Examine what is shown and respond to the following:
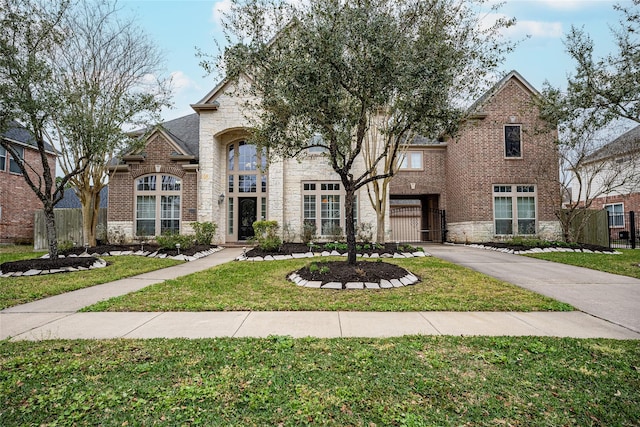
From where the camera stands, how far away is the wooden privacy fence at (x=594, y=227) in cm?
1430

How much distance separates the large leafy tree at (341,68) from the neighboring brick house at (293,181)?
6831 mm

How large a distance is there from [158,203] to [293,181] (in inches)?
246

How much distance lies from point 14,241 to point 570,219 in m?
27.9

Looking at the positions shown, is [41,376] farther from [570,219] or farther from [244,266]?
[570,219]

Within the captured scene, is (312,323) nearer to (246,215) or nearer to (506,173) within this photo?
(246,215)

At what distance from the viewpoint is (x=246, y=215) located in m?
15.5

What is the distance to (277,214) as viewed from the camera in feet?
47.0

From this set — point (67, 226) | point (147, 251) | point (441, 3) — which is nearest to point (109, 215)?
point (67, 226)

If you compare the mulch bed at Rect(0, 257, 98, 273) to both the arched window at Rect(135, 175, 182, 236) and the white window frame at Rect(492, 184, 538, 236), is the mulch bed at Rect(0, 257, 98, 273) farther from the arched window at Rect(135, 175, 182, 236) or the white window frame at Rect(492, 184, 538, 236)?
the white window frame at Rect(492, 184, 538, 236)

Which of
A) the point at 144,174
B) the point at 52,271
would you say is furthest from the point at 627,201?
the point at 52,271

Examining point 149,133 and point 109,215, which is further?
point 109,215

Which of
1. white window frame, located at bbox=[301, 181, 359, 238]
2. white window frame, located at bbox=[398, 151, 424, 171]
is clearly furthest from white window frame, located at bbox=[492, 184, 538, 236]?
white window frame, located at bbox=[301, 181, 359, 238]

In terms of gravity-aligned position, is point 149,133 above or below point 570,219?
above

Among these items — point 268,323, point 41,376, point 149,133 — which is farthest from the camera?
point 149,133
